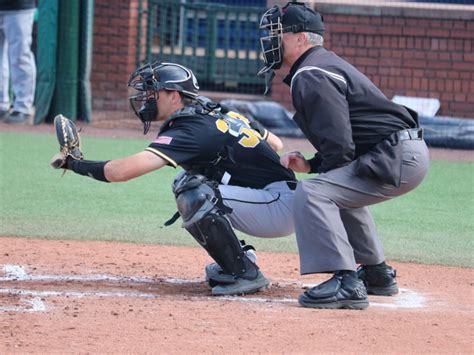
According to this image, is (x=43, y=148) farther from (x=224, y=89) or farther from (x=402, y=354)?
(x=402, y=354)

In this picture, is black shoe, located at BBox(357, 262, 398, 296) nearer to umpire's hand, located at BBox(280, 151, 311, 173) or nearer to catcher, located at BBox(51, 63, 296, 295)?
catcher, located at BBox(51, 63, 296, 295)

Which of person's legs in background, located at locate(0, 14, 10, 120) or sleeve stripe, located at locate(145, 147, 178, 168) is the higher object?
sleeve stripe, located at locate(145, 147, 178, 168)

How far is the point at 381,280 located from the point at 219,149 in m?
1.15

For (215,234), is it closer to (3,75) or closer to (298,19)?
(298,19)

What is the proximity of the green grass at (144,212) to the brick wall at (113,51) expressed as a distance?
3.95 m

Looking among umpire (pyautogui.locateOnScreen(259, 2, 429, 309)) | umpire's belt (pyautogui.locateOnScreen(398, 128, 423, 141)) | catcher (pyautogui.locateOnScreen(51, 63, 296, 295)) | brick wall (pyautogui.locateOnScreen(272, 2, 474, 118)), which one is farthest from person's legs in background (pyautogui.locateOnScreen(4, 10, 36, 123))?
umpire's belt (pyautogui.locateOnScreen(398, 128, 423, 141))

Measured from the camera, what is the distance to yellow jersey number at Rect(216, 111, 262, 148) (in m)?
5.27

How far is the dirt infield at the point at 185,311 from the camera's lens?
4219mm

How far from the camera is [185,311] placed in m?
4.80

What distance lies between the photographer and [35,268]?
19.2 ft

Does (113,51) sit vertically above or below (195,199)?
below

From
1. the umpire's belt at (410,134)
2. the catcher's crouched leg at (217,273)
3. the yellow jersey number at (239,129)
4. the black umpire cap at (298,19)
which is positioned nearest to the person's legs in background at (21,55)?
the yellow jersey number at (239,129)

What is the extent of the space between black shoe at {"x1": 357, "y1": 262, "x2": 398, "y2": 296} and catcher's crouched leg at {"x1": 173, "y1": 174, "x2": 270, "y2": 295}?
562mm

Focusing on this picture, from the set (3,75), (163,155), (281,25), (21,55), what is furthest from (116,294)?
(3,75)
